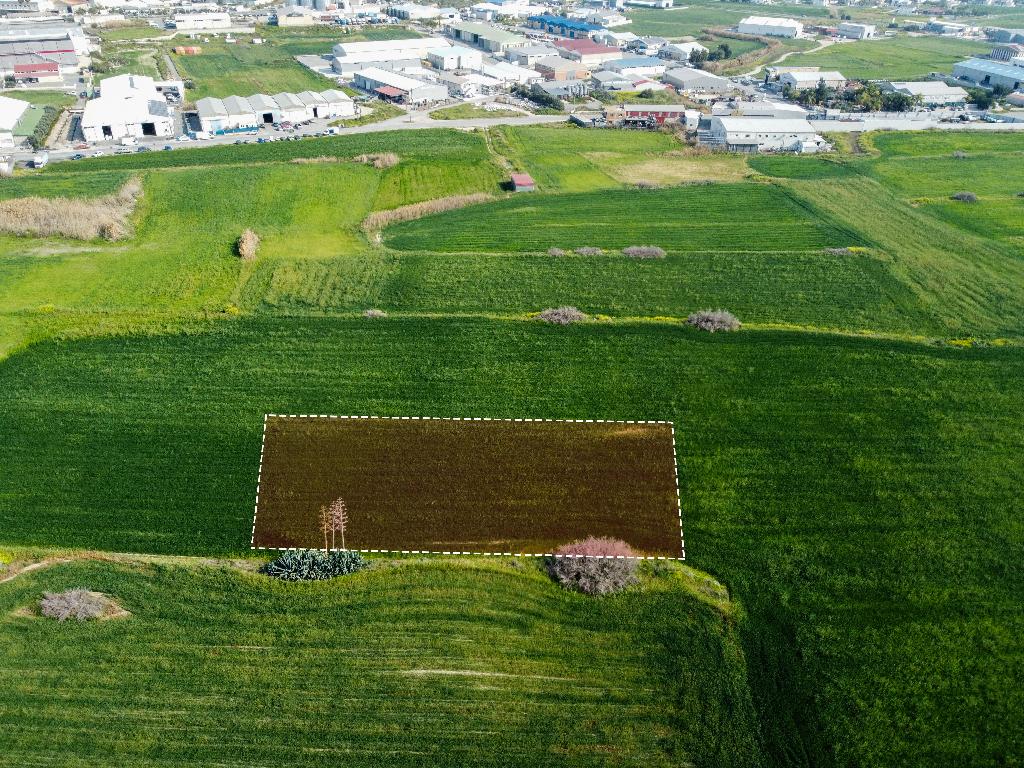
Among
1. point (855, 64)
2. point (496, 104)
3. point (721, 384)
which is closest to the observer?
point (721, 384)

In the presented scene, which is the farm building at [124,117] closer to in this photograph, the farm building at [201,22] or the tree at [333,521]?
the tree at [333,521]

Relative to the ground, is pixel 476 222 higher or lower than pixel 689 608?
higher

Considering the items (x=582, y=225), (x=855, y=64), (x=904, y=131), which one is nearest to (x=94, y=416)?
(x=582, y=225)

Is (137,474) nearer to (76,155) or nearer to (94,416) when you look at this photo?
(94,416)

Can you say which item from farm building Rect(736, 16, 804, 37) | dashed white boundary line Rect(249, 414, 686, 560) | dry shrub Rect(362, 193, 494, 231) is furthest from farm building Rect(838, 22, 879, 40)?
dashed white boundary line Rect(249, 414, 686, 560)

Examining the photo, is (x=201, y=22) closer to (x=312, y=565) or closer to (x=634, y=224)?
(x=634, y=224)

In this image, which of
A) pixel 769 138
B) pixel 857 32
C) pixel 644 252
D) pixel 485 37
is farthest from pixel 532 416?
pixel 857 32
